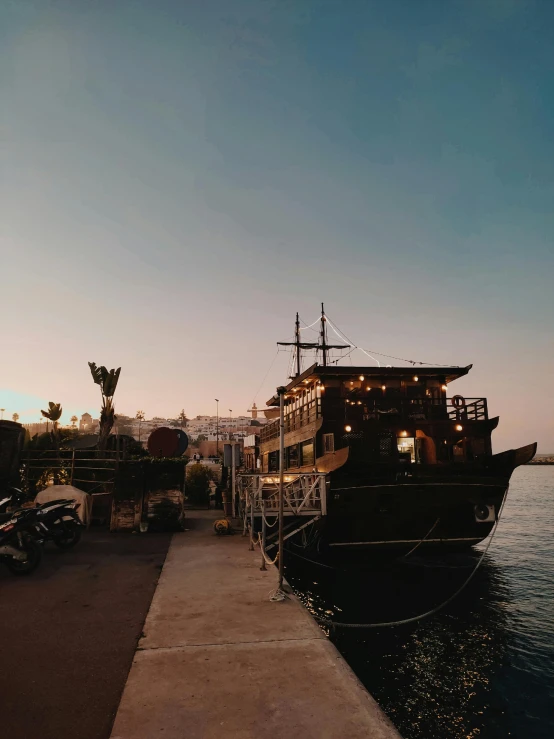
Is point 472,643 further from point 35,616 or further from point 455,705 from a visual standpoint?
point 35,616

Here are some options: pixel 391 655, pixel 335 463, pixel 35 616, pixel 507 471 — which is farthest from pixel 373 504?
pixel 35 616

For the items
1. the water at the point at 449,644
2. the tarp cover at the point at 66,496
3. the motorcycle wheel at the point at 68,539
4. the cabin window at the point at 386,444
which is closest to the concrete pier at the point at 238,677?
the water at the point at 449,644

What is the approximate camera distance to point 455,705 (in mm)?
8086

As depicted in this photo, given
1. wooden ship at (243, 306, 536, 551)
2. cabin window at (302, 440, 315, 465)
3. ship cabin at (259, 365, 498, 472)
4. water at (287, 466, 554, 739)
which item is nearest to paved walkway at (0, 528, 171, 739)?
water at (287, 466, 554, 739)

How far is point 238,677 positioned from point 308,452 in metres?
18.3

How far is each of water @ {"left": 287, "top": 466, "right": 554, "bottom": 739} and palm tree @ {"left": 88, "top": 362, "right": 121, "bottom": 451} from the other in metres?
12.1

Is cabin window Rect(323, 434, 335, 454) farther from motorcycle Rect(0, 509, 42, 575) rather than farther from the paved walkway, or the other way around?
motorcycle Rect(0, 509, 42, 575)

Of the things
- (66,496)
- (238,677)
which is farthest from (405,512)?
(238,677)

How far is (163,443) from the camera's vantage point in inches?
701

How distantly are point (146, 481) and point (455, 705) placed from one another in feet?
36.9

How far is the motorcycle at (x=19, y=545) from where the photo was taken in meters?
9.77

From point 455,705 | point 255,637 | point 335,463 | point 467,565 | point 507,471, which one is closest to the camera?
point 255,637

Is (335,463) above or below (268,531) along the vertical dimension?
above

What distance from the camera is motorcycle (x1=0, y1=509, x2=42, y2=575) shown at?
9.77 meters
